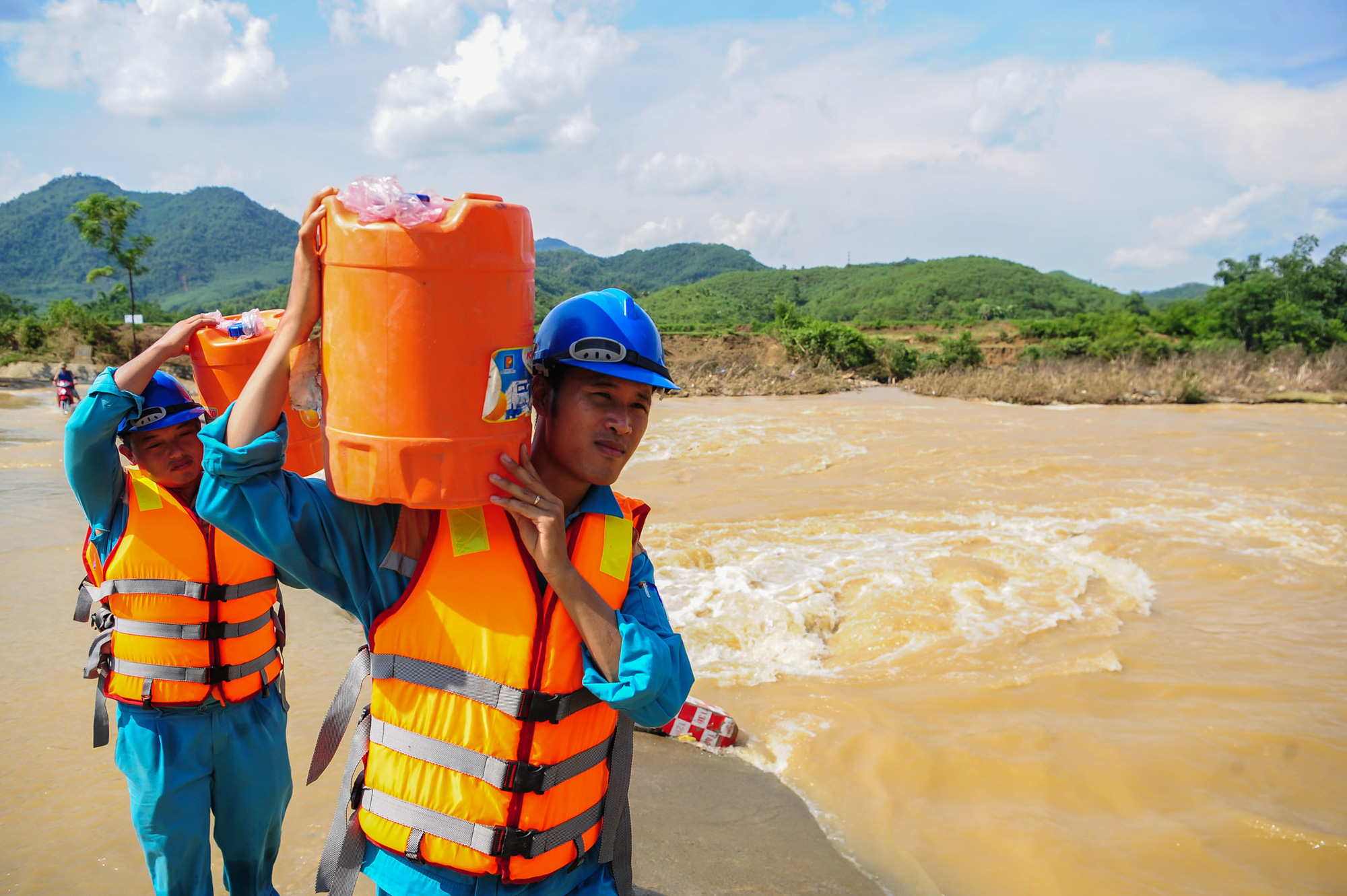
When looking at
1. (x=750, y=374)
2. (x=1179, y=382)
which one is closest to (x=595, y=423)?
(x=1179, y=382)

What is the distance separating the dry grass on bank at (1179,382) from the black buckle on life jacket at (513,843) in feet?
85.4

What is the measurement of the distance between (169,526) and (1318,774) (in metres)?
5.98

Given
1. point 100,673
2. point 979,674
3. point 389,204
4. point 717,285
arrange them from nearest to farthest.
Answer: point 389,204 < point 100,673 < point 979,674 < point 717,285

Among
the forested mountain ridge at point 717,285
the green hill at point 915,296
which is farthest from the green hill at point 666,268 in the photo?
the green hill at point 915,296

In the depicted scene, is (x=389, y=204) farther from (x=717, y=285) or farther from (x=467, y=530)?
(x=717, y=285)

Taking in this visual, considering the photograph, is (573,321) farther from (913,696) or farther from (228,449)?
(913,696)

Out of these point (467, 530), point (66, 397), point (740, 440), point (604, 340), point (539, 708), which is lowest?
point (740, 440)

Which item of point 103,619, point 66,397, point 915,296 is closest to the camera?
point 103,619

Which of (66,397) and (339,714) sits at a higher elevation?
(339,714)

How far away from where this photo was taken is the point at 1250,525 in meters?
10.2

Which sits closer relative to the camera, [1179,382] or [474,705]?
[474,705]

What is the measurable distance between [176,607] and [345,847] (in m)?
1.47

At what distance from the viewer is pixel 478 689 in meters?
1.55

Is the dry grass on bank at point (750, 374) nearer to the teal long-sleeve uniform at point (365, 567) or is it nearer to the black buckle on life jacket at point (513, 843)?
the teal long-sleeve uniform at point (365, 567)
